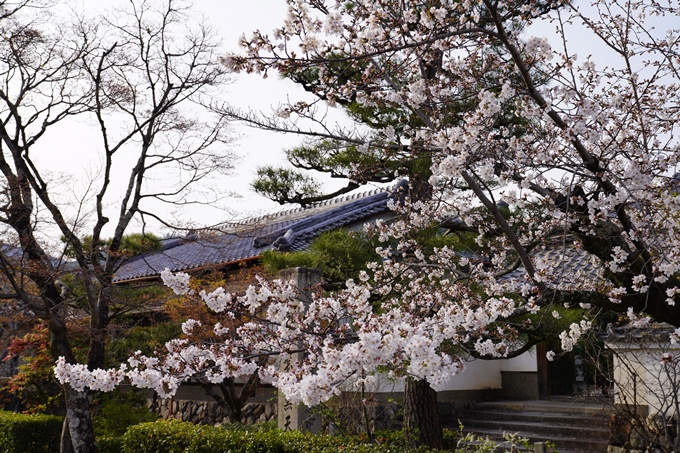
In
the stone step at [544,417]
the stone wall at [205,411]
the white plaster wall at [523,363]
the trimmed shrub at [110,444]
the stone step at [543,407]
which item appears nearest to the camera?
the trimmed shrub at [110,444]

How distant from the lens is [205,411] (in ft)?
36.9

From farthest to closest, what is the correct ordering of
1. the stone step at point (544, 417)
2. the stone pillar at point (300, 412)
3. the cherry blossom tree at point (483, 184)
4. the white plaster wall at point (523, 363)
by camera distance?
1. the white plaster wall at point (523, 363)
2. the stone step at point (544, 417)
3. the stone pillar at point (300, 412)
4. the cherry blossom tree at point (483, 184)

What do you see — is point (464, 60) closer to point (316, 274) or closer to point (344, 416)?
point (316, 274)

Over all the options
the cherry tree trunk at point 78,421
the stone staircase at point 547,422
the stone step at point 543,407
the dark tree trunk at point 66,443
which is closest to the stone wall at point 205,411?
the dark tree trunk at point 66,443

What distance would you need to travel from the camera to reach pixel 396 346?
304cm

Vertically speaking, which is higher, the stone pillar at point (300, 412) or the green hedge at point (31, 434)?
the stone pillar at point (300, 412)

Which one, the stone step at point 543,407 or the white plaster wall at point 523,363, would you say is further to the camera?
the white plaster wall at point 523,363

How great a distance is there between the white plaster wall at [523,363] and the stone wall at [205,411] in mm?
4330

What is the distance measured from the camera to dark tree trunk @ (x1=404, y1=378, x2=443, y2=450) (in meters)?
6.96

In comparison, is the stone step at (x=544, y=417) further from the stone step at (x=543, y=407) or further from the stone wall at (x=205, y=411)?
the stone wall at (x=205, y=411)

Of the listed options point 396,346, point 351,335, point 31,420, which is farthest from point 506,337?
point 31,420

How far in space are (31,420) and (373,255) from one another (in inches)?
217

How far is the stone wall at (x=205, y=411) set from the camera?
1013 cm

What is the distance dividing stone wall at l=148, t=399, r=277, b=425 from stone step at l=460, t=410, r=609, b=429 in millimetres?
3164
